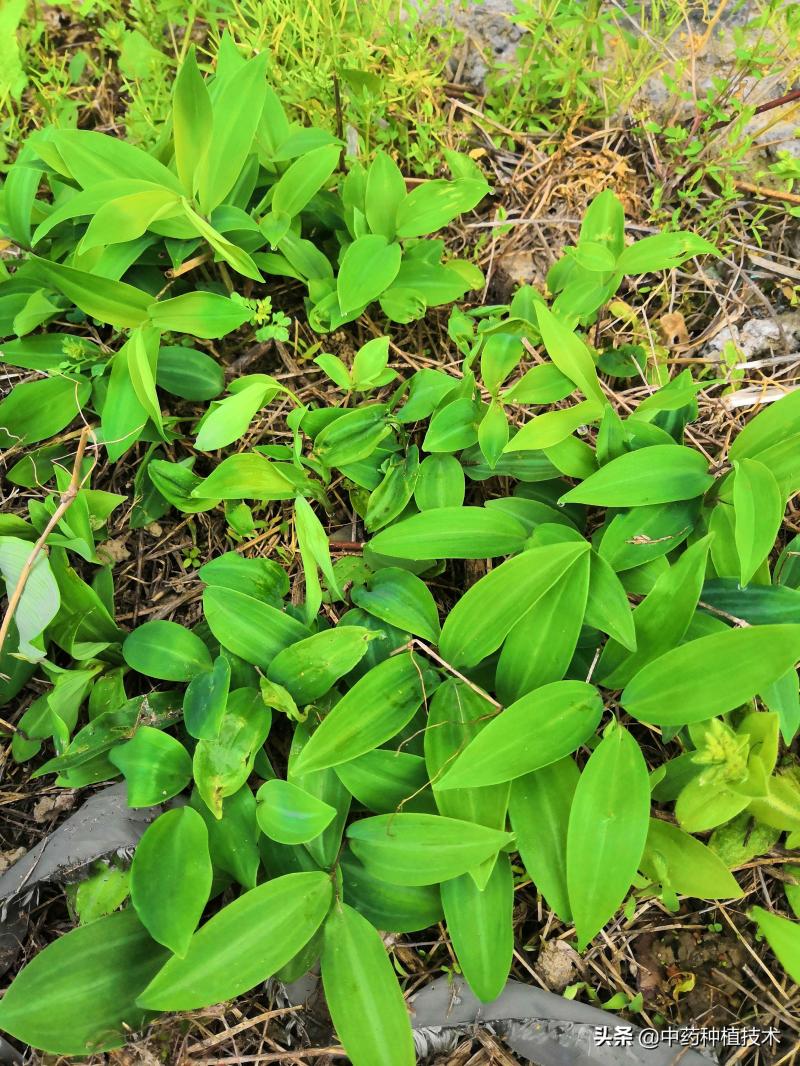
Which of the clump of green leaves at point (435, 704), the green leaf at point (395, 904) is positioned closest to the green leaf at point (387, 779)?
the clump of green leaves at point (435, 704)

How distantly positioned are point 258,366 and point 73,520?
58 cm

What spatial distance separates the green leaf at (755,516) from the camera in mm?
1082

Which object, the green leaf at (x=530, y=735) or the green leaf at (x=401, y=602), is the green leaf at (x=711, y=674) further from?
the green leaf at (x=401, y=602)

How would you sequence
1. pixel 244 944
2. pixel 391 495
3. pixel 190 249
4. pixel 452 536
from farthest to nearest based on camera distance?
1. pixel 190 249
2. pixel 391 495
3. pixel 452 536
4. pixel 244 944

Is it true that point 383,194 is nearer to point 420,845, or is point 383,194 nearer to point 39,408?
point 39,408

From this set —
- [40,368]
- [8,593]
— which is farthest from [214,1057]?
[40,368]

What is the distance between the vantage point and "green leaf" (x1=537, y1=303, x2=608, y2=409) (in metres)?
1.28

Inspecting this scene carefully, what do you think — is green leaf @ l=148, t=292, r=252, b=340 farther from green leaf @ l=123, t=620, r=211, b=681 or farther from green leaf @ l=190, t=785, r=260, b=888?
green leaf @ l=190, t=785, r=260, b=888

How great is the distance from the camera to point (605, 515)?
1379mm

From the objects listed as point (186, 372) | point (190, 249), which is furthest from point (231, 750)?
point (190, 249)

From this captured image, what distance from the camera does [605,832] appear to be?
101cm

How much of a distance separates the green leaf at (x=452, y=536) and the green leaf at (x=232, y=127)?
2.66ft

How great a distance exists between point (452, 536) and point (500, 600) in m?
0.17

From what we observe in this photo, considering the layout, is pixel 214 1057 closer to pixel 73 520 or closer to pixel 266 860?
pixel 266 860
